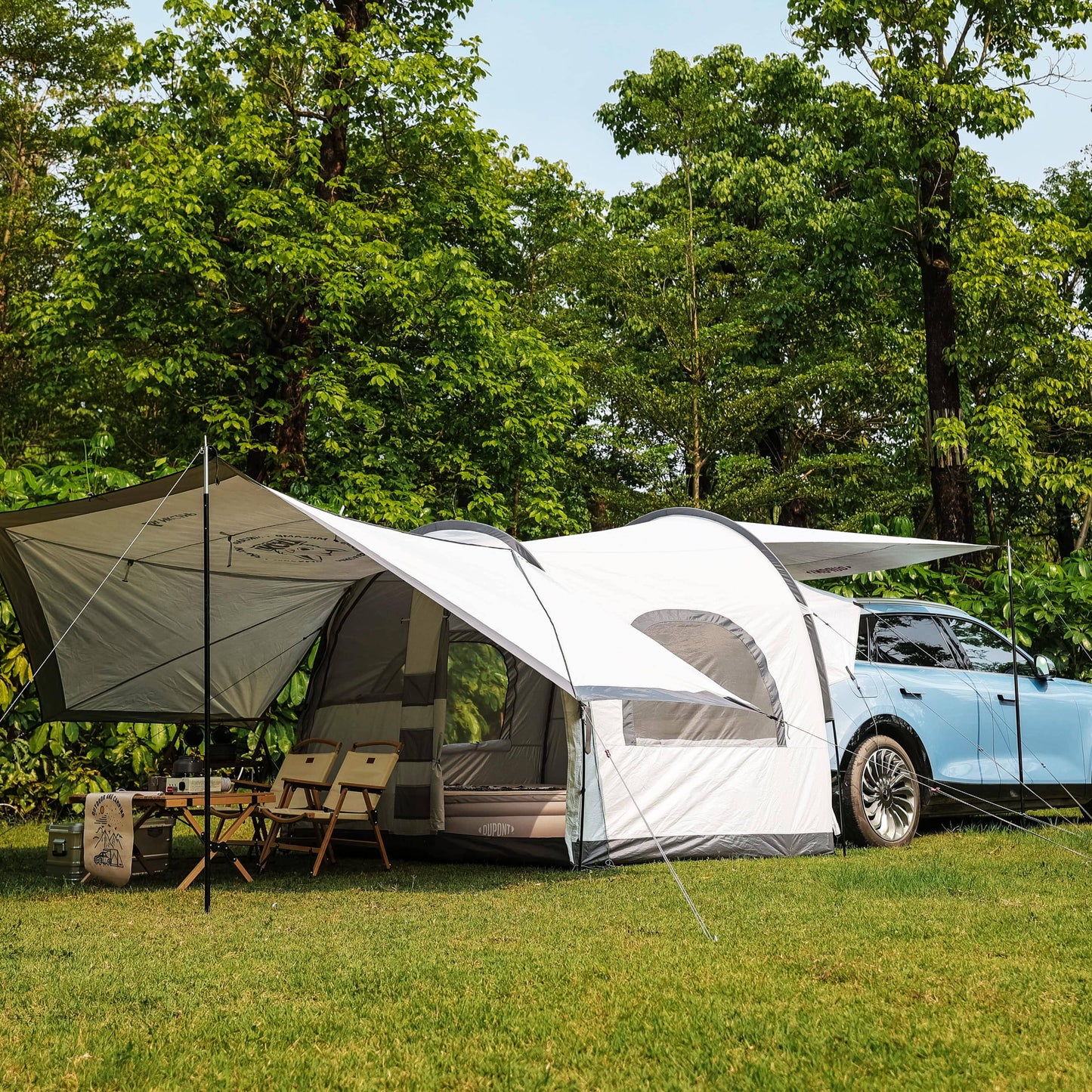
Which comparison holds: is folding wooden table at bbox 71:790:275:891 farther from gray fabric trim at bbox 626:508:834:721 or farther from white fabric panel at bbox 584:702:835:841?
gray fabric trim at bbox 626:508:834:721

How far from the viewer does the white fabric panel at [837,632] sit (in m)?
8.62

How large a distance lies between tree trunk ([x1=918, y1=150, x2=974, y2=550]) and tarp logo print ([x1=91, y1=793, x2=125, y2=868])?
11.1 meters

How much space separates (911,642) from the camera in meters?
9.19

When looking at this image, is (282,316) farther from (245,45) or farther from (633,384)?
(633,384)

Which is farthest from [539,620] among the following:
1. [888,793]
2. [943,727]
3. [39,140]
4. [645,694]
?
[39,140]

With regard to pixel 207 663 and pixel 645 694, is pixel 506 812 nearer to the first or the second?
pixel 645 694

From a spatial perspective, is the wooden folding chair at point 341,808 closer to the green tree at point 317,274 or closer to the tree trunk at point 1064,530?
the green tree at point 317,274

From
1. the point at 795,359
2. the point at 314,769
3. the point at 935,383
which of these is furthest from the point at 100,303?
the point at 795,359

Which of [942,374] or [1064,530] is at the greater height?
[942,374]

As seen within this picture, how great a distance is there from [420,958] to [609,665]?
6.94 ft

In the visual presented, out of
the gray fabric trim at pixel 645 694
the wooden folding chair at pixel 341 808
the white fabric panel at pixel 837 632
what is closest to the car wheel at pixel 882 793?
the white fabric panel at pixel 837 632

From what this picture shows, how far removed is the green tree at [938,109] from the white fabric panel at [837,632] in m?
7.80

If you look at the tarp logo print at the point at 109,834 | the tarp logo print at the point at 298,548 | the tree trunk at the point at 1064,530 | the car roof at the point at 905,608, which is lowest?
the tarp logo print at the point at 109,834

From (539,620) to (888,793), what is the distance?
10.7ft
